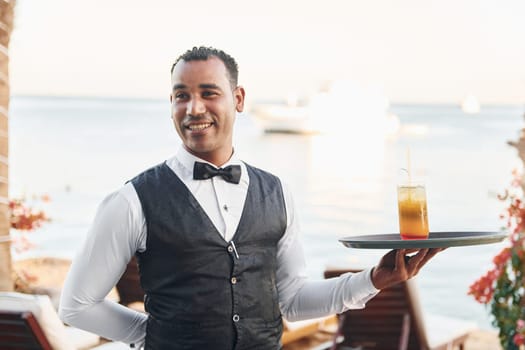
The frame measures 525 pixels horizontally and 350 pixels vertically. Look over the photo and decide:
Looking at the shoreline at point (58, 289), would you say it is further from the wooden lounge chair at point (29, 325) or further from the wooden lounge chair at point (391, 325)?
the wooden lounge chair at point (29, 325)

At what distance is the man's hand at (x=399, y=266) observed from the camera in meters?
1.52

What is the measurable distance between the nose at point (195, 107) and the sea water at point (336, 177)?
1.38 feet

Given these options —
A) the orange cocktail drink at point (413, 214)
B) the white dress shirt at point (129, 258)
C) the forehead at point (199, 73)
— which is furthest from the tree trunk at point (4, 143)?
the orange cocktail drink at point (413, 214)

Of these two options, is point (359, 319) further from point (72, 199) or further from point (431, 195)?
point (431, 195)

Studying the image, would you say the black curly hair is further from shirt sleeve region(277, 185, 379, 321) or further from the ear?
shirt sleeve region(277, 185, 379, 321)

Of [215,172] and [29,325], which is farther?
[29,325]

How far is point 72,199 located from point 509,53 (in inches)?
1247

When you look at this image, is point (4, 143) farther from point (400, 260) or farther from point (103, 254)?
point (400, 260)

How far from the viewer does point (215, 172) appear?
1.67 m

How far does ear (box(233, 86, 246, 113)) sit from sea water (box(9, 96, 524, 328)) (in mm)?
386

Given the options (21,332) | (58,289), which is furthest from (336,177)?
(21,332)

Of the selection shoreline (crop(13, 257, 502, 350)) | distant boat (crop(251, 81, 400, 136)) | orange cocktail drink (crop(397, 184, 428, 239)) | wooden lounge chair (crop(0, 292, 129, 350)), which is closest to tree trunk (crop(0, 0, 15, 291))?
wooden lounge chair (crop(0, 292, 129, 350))

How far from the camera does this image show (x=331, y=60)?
129ft

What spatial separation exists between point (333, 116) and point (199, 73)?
3785 centimetres
